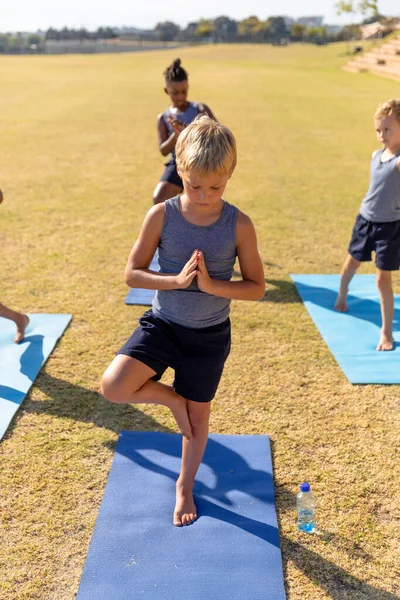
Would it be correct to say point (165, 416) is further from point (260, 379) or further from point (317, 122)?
point (317, 122)

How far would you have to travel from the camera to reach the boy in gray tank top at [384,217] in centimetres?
448

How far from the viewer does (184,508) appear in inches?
120

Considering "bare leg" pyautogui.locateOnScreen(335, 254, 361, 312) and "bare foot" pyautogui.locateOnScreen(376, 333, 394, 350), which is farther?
"bare leg" pyautogui.locateOnScreen(335, 254, 361, 312)

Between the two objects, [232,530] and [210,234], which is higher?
[210,234]

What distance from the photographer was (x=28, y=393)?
13.4 ft

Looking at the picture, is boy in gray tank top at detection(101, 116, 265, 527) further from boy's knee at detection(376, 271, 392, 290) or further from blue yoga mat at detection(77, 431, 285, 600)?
boy's knee at detection(376, 271, 392, 290)

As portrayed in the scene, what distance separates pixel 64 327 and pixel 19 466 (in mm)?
1809

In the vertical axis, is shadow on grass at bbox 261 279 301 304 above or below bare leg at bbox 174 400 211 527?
below

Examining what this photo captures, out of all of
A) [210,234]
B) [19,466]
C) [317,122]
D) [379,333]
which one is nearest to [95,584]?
[19,466]

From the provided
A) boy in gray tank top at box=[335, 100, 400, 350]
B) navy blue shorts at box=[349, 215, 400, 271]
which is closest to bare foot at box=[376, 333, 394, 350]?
boy in gray tank top at box=[335, 100, 400, 350]

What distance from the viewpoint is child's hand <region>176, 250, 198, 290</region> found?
8.16ft

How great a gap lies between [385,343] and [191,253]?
278cm

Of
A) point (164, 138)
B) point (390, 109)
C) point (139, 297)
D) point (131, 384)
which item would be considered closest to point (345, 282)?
point (390, 109)

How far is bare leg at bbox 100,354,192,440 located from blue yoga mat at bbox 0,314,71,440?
1253 millimetres
